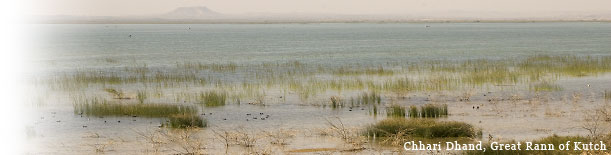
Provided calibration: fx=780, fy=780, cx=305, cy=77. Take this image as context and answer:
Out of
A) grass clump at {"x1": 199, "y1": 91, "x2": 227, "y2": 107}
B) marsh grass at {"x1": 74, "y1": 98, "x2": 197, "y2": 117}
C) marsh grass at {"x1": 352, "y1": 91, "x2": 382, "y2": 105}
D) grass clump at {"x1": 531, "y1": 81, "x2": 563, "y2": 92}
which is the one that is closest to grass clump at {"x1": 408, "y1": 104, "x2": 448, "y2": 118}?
marsh grass at {"x1": 352, "y1": 91, "x2": 382, "y2": 105}

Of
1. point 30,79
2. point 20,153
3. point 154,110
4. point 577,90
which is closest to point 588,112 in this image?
point 577,90

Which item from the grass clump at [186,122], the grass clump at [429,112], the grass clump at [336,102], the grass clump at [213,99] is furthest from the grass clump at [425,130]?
the grass clump at [213,99]

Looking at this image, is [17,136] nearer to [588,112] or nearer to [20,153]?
[20,153]

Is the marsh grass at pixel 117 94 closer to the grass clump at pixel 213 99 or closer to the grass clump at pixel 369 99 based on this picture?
the grass clump at pixel 213 99

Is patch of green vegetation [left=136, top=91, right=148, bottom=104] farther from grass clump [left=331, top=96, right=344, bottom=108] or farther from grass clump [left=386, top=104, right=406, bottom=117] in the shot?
grass clump [left=386, top=104, right=406, bottom=117]

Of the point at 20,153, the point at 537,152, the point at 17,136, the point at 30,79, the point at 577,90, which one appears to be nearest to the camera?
the point at 537,152

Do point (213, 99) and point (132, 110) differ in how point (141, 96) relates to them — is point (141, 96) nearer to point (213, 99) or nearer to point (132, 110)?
point (213, 99)

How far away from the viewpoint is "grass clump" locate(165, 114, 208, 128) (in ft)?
75.7

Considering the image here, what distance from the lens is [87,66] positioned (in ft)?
188

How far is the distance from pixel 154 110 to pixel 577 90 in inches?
677

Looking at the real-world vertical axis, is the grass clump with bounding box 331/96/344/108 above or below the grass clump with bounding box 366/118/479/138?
above

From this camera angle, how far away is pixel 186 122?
23.4 metres

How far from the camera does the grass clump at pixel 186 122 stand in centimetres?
2308

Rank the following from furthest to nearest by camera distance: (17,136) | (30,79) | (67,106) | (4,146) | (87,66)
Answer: (87,66) → (30,79) → (67,106) → (17,136) → (4,146)
